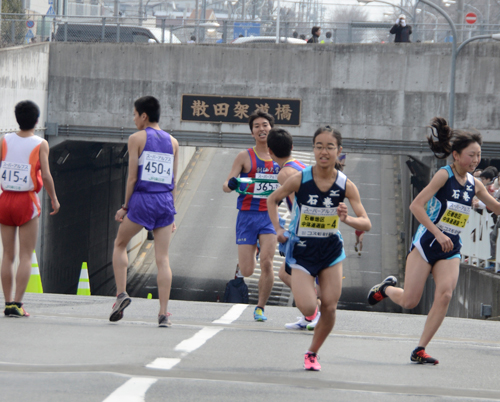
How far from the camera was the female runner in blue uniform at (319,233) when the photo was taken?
5773mm

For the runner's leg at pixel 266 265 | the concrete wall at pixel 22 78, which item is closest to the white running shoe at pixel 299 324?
the runner's leg at pixel 266 265

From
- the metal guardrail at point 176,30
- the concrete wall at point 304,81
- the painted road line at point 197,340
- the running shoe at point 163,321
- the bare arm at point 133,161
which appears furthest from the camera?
the metal guardrail at point 176,30

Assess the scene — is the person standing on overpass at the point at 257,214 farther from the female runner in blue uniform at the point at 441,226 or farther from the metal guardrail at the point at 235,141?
the metal guardrail at the point at 235,141

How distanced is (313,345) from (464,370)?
4.35ft

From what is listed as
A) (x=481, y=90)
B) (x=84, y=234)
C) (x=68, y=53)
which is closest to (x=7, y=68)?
(x=68, y=53)

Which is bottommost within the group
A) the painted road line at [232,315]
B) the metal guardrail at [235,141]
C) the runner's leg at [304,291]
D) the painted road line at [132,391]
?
the painted road line at [232,315]

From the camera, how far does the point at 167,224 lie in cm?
745

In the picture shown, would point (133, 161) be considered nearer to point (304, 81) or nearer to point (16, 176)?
point (16, 176)

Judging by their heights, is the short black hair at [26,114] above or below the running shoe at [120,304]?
above

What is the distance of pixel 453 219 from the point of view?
6438 millimetres

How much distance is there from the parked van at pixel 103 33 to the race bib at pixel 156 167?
1892 centimetres

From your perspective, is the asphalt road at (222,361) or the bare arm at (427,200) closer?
the asphalt road at (222,361)

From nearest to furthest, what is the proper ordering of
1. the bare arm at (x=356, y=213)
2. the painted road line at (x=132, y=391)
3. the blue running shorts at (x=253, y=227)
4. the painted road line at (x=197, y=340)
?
the painted road line at (x=132, y=391)
the bare arm at (x=356, y=213)
the painted road line at (x=197, y=340)
the blue running shorts at (x=253, y=227)

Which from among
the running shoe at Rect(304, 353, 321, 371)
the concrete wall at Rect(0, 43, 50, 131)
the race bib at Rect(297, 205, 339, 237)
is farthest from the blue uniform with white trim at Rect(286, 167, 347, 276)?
the concrete wall at Rect(0, 43, 50, 131)
